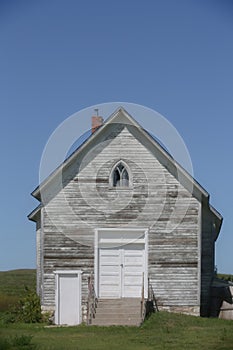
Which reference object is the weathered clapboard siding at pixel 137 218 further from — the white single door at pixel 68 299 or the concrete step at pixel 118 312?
the concrete step at pixel 118 312

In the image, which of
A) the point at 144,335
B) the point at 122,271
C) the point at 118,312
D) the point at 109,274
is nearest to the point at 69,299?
the point at 109,274

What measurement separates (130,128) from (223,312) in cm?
774

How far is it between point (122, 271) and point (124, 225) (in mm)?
1607

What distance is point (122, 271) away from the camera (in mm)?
26484

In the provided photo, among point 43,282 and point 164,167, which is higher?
point 164,167

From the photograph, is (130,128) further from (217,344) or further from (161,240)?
(217,344)

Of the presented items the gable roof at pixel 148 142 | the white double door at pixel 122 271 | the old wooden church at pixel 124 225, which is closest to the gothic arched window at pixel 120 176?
the old wooden church at pixel 124 225

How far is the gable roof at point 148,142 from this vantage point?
2611 centimetres

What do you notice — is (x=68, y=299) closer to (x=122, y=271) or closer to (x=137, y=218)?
(x=122, y=271)

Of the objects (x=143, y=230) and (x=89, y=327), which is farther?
(x=143, y=230)

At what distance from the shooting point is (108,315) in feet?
80.1

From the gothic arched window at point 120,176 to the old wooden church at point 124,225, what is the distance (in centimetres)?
12

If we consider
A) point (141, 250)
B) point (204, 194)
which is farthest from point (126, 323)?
point (204, 194)

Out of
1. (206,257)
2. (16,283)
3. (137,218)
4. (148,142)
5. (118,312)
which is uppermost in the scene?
(148,142)
